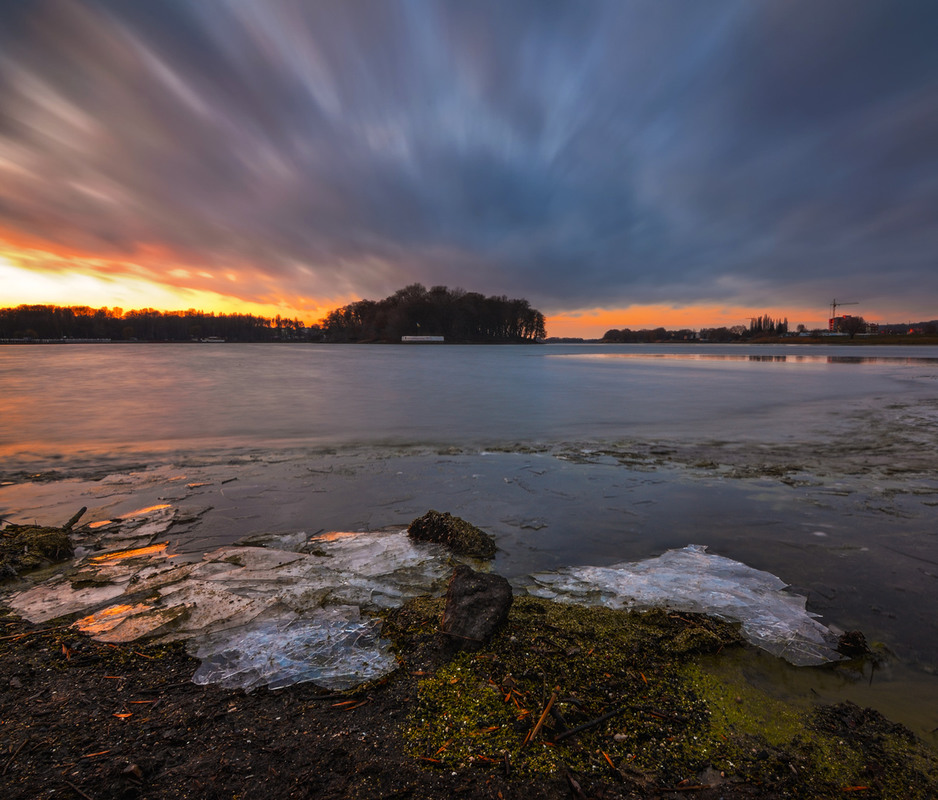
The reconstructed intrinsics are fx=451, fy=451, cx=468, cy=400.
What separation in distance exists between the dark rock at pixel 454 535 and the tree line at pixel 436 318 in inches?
4708

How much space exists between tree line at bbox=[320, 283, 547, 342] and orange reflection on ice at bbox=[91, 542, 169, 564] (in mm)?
119484

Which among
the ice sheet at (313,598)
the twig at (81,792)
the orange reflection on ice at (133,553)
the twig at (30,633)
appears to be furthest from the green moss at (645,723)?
the orange reflection on ice at (133,553)

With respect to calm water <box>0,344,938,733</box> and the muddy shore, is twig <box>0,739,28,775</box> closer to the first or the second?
the muddy shore

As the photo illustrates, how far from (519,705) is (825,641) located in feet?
6.29

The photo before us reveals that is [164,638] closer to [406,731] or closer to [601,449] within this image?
[406,731]

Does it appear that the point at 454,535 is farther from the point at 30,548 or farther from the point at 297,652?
the point at 30,548

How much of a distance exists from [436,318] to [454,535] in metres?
123

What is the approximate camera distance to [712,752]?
6.09 feet

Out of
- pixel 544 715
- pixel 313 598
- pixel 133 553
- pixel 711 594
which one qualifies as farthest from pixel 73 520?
pixel 711 594

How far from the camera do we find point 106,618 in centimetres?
280

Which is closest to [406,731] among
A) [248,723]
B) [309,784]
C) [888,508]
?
[309,784]

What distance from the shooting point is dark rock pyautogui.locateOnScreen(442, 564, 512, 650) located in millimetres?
2529

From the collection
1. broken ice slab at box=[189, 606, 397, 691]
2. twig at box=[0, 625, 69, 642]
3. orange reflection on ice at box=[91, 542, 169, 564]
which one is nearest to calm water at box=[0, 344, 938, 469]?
orange reflection on ice at box=[91, 542, 169, 564]

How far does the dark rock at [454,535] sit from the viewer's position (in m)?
3.81
